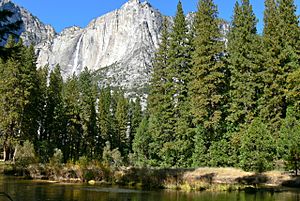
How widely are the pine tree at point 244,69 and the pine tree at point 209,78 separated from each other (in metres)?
1.14

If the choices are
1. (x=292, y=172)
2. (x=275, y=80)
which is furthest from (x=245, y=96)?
(x=292, y=172)

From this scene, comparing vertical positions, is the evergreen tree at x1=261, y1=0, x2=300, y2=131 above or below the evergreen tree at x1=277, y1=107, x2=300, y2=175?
above

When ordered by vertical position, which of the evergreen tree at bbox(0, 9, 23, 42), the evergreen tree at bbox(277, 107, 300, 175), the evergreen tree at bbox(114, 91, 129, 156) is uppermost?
the evergreen tree at bbox(114, 91, 129, 156)

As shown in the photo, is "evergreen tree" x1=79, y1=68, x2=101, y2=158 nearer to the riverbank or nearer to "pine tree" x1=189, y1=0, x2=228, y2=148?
"pine tree" x1=189, y1=0, x2=228, y2=148

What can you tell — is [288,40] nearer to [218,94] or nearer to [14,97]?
[218,94]

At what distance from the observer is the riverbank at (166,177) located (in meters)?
24.4

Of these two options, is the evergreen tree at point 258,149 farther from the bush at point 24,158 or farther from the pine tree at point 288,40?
the bush at point 24,158

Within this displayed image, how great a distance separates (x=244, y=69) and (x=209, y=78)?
13.5 ft

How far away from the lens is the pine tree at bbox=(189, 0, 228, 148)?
37.2 meters

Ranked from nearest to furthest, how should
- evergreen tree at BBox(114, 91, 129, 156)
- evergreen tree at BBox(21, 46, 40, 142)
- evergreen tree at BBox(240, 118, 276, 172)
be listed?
evergreen tree at BBox(240, 118, 276, 172)
evergreen tree at BBox(21, 46, 40, 142)
evergreen tree at BBox(114, 91, 129, 156)

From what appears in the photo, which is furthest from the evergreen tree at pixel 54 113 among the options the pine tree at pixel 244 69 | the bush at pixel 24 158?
the pine tree at pixel 244 69

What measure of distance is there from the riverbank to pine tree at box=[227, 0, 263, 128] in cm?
757

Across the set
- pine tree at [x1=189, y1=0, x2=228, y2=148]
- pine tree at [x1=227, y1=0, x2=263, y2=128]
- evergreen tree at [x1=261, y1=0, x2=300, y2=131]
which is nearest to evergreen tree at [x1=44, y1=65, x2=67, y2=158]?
pine tree at [x1=189, y1=0, x2=228, y2=148]

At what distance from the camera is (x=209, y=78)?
37.2m
